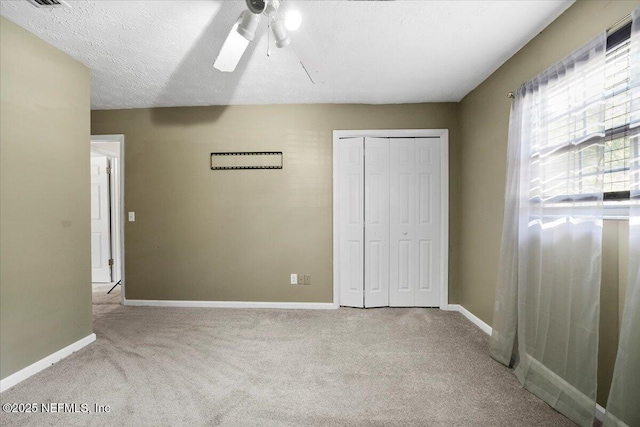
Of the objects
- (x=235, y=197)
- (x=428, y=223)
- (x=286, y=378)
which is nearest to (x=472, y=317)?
(x=428, y=223)

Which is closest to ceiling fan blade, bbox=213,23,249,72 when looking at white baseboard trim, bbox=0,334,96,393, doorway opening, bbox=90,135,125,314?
white baseboard trim, bbox=0,334,96,393

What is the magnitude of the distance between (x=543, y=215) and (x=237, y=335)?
2595 mm

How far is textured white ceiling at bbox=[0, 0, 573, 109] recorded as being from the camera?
177 cm

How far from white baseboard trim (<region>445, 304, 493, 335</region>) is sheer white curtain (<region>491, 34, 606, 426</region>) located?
57 cm

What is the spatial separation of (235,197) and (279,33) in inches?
85.8

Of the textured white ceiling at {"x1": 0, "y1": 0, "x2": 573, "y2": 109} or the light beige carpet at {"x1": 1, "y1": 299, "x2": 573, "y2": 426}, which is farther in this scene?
the textured white ceiling at {"x1": 0, "y1": 0, "x2": 573, "y2": 109}

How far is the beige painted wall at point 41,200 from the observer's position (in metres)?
1.90

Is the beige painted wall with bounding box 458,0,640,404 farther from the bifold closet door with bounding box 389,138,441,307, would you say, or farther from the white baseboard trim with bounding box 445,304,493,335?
the bifold closet door with bounding box 389,138,441,307

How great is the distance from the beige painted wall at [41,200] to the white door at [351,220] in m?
2.48

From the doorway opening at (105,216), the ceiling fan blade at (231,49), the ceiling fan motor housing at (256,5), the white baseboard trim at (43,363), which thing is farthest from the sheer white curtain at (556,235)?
Result: the doorway opening at (105,216)

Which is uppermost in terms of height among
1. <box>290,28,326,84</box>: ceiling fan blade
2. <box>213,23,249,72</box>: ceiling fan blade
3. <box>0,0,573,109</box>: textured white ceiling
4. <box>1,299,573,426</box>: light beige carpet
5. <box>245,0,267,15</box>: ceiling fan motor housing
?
<box>0,0,573,109</box>: textured white ceiling

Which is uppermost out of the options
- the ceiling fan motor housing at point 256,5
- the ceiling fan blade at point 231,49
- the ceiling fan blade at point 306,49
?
the ceiling fan motor housing at point 256,5

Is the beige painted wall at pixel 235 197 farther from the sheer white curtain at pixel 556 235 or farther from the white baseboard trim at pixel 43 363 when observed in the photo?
the sheer white curtain at pixel 556 235

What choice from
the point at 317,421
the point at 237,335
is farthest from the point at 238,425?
the point at 237,335
